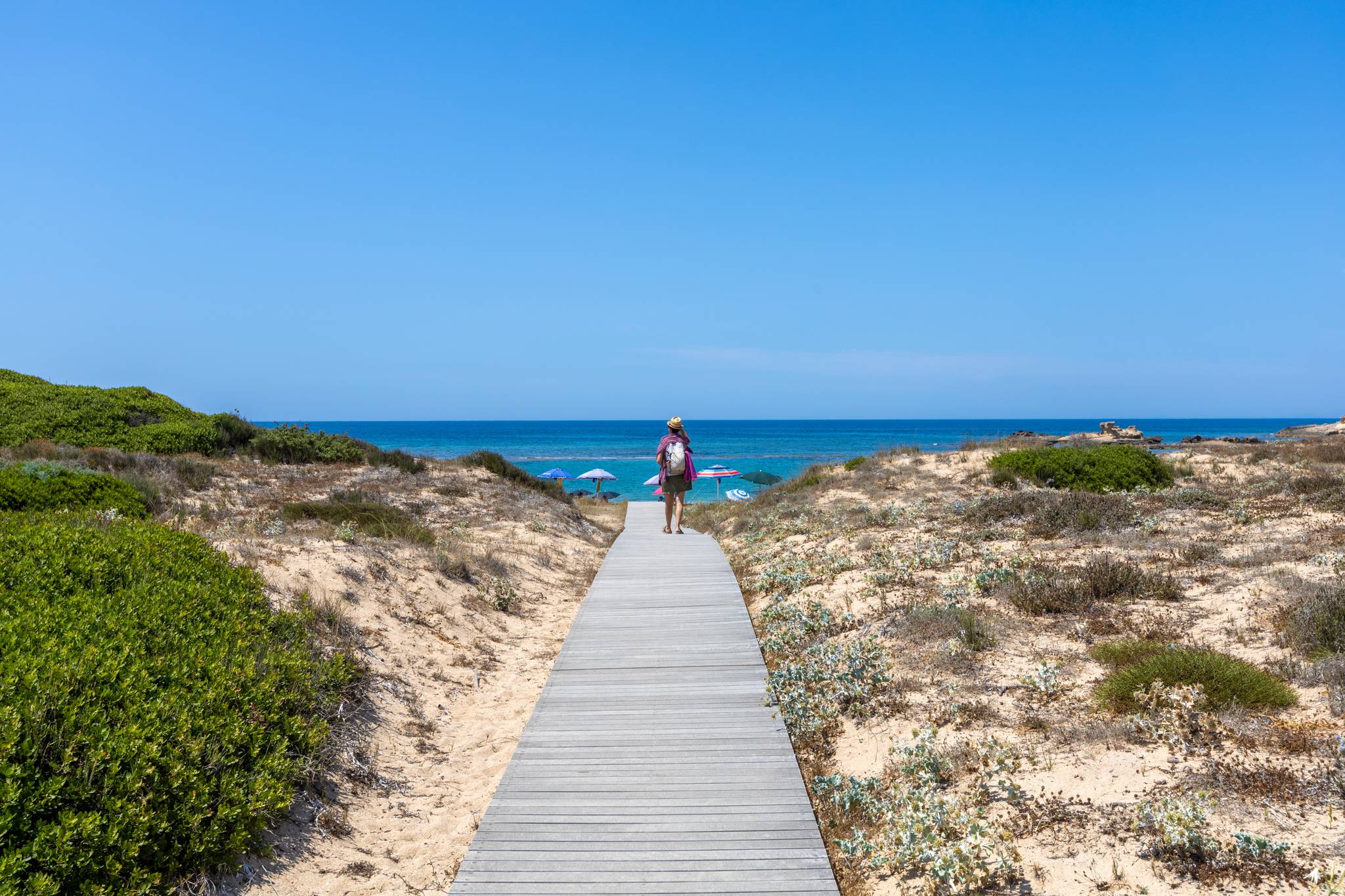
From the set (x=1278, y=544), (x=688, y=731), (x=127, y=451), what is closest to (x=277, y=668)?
(x=688, y=731)

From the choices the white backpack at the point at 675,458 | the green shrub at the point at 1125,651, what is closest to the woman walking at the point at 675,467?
the white backpack at the point at 675,458

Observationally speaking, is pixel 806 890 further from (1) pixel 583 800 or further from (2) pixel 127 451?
(2) pixel 127 451

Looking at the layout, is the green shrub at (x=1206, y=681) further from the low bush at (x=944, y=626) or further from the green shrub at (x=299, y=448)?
the green shrub at (x=299, y=448)

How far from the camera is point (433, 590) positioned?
33.6 feet

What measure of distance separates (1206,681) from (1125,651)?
0.87 metres

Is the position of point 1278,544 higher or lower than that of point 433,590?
higher

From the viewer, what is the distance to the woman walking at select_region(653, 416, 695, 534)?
15.7 meters

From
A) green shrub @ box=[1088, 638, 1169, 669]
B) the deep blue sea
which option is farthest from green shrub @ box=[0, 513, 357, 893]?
the deep blue sea

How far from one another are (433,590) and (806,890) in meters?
7.06

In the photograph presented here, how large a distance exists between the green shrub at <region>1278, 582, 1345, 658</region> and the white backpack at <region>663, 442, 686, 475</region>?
1041 cm

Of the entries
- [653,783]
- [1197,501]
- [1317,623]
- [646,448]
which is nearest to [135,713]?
[653,783]

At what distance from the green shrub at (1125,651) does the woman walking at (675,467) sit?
9.48 metres

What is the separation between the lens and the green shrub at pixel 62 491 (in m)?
9.70

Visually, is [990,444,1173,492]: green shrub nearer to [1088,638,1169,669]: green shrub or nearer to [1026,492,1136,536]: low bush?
[1026,492,1136,536]: low bush
